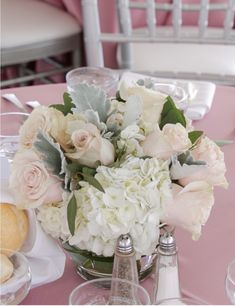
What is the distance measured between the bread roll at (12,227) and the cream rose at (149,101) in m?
0.20

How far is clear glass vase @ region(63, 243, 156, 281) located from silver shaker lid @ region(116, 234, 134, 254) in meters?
0.07

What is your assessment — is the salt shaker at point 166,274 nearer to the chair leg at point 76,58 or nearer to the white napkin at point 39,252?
the white napkin at point 39,252

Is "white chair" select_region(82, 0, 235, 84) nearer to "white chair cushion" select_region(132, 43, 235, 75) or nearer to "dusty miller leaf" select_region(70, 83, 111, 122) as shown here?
"white chair cushion" select_region(132, 43, 235, 75)

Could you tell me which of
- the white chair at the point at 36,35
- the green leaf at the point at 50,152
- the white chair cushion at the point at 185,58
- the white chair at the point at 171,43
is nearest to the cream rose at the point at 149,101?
the green leaf at the point at 50,152

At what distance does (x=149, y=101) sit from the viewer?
0.79 meters

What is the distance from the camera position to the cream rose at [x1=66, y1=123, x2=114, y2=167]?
0.73m

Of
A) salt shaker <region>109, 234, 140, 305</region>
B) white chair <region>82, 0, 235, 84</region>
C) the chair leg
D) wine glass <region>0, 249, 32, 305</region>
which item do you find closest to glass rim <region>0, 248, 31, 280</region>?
wine glass <region>0, 249, 32, 305</region>

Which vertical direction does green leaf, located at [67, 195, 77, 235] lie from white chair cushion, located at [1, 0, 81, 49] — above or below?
above

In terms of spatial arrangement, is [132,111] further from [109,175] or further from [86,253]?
[86,253]

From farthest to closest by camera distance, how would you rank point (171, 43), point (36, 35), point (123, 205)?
1. point (36, 35)
2. point (171, 43)
3. point (123, 205)

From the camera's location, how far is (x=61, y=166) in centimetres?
73

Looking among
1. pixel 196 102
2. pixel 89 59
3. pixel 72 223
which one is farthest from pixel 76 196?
pixel 89 59

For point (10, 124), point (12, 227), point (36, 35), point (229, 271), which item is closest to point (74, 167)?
point (12, 227)

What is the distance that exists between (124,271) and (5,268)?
144mm
